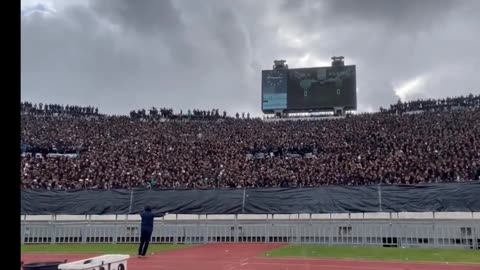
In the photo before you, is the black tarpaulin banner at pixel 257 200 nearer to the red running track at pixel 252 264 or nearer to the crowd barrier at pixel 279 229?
the crowd barrier at pixel 279 229

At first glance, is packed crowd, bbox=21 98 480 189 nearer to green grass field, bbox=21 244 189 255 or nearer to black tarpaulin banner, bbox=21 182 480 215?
black tarpaulin banner, bbox=21 182 480 215

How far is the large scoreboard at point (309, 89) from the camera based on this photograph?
4653 centimetres

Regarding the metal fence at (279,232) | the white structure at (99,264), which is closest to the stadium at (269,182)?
the metal fence at (279,232)

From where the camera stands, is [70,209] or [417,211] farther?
[70,209]

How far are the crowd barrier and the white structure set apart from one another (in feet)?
46.7

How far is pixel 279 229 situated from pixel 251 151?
50.8 ft

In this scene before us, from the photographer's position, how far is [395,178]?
90.4ft

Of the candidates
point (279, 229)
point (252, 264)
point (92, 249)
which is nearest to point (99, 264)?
point (252, 264)

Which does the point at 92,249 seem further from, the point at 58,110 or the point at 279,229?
the point at 58,110

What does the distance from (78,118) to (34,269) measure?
43043 mm

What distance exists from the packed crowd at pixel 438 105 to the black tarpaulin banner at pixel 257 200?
78.8 feet
